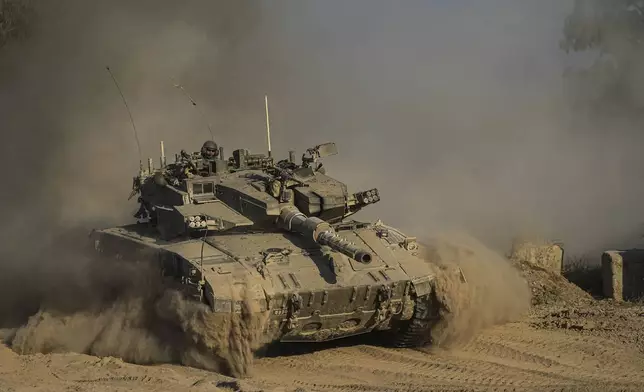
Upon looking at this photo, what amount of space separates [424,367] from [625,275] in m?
5.14

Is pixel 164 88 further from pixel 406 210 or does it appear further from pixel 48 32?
pixel 406 210

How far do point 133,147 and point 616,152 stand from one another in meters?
12.1

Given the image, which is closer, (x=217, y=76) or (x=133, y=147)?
(x=133, y=147)

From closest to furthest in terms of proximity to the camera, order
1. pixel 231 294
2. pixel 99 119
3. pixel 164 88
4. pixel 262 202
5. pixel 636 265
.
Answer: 1. pixel 231 294
2. pixel 262 202
3. pixel 636 265
4. pixel 99 119
5. pixel 164 88

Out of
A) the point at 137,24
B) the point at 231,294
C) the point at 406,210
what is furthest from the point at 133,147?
the point at 231,294

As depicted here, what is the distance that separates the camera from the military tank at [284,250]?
32.3ft

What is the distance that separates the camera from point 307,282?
9.99 meters

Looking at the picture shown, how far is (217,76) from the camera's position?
22094 millimetres

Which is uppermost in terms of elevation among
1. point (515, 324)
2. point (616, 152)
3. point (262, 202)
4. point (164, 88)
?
point (164, 88)

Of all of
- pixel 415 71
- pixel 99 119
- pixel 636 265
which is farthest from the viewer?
pixel 415 71

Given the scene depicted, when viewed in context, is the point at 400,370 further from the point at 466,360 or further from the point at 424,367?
the point at 466,360

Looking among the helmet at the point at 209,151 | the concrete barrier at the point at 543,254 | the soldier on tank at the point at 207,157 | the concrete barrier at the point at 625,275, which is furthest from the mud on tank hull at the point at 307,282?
the concrete barrier at the point at 543,254

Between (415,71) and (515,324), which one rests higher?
(415,71)

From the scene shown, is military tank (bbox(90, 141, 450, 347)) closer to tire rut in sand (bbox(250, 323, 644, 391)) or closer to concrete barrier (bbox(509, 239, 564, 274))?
tire rut in sand (bbox(250, 323, 644, 391))
